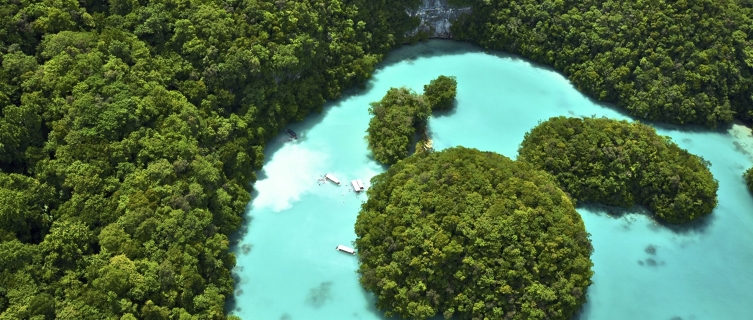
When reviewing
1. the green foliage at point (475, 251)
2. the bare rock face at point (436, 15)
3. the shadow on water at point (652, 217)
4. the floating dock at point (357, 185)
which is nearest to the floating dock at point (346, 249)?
the green foliage at point (475, 251)

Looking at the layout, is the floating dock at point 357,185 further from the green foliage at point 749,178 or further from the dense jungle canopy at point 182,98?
the green foliage at point 749,178

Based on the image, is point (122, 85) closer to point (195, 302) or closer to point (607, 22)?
point (195, 302)

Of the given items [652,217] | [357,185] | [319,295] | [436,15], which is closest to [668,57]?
[652,217]

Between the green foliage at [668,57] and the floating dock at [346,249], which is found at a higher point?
the green foliage at [668,57]

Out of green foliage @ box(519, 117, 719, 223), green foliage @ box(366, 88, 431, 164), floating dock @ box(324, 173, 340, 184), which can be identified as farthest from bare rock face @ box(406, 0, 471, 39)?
floating dock @ box(324, 173, 340, 184)

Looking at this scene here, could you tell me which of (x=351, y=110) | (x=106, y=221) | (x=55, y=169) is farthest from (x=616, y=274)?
(x=55, y=169)

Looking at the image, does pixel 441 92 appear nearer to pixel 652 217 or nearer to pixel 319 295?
pixel 652 217

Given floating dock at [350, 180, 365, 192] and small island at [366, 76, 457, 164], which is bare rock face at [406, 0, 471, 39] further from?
floating dock at [350, 180, 365, 192]
